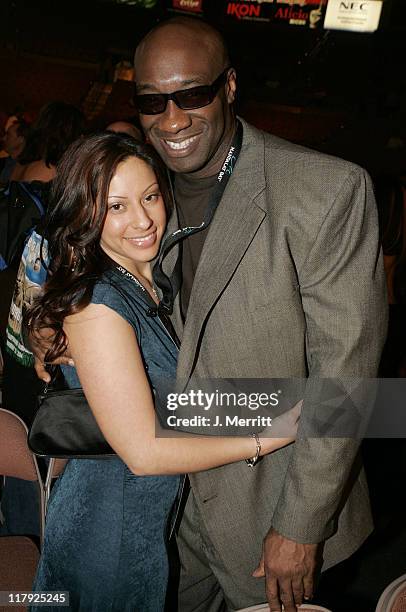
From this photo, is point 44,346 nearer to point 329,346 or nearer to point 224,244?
point 224,244

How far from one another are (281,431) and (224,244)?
48 centimetres

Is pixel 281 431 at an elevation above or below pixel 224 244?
below

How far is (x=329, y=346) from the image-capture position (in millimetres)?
1226

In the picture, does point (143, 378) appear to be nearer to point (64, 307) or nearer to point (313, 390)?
point (64, 307)

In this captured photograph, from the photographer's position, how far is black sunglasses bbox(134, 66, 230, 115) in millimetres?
1408

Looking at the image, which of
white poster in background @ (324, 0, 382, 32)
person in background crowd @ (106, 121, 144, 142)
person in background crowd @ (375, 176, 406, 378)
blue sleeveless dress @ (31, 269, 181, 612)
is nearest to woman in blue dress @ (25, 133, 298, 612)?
blue sleeveless dress @ (31, 269, 181, 612)

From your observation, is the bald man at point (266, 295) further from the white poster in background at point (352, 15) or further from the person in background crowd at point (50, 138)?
the white poster in background at point (352, 15)

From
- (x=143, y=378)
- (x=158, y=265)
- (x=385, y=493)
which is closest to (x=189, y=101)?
(x=158, y=265)

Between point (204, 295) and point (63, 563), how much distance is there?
790 mm

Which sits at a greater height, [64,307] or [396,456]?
[64,307]

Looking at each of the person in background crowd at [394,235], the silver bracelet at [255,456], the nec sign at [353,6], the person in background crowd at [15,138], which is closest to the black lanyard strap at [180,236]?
the silver bracelet at [255,456]

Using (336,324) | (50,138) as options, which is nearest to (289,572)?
(336,324)

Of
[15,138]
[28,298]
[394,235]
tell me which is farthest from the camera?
[15,138]

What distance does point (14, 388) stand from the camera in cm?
235
